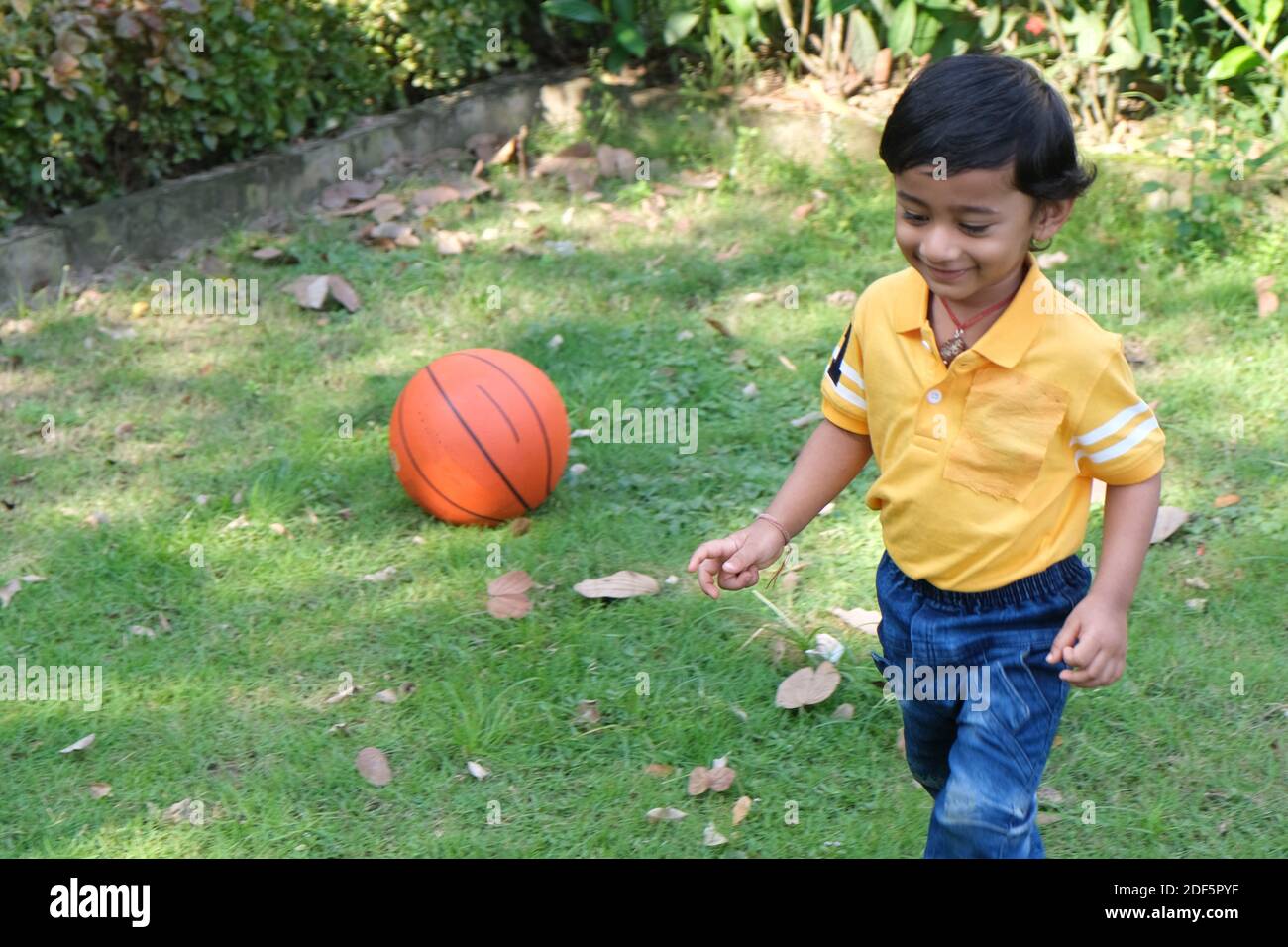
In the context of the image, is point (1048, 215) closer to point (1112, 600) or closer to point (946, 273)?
point (946, 273)

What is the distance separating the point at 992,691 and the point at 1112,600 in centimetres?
30

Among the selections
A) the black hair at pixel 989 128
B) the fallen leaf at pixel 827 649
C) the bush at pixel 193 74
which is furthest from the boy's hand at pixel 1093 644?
the bush at pixel 193 74

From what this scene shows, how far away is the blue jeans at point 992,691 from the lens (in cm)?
260

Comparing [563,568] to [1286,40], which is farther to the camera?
[1286,40]

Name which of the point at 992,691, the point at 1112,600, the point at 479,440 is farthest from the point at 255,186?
the point at 1112,600

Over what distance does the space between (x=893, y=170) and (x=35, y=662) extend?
298cm

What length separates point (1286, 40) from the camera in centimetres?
647

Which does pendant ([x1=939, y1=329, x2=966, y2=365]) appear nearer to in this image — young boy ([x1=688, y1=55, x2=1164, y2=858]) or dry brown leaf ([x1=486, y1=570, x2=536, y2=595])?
young boy ([x1=688, y1=55, x2=1164, y2=858])

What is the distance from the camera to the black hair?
2.39 meters

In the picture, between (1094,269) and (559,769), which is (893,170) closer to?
(559,769)

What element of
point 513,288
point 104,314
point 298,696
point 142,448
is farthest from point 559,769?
point 104,314

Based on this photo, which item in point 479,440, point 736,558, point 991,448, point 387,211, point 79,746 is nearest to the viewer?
point 991,448

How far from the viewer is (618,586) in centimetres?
445

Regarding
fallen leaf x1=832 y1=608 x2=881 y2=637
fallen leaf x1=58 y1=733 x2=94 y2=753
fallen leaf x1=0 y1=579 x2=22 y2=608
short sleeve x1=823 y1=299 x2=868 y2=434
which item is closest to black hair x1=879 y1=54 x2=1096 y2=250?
short sleeve x1=823 y1=299 x2=868 y2=434
